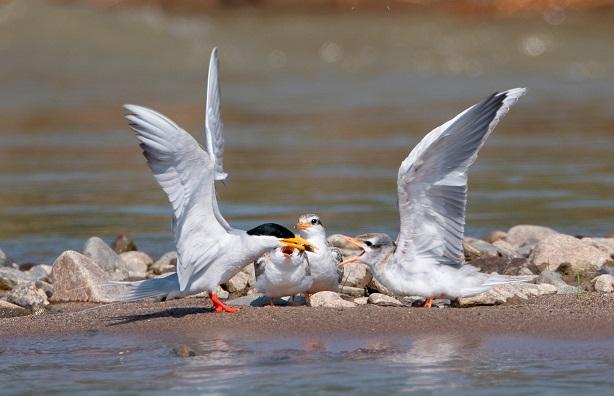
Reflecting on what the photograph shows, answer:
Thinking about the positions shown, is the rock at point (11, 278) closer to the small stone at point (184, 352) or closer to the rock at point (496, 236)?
the small stone at point (184, 352)

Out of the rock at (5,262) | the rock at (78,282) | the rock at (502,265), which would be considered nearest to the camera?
the rock at (78,282)

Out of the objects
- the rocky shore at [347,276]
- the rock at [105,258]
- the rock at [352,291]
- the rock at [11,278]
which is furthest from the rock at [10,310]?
the rock at [352,291]

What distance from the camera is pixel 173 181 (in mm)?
7391

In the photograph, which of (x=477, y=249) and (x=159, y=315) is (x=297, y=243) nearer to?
A: (x=159, y=315)

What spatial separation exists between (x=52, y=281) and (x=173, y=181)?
8.16 feet

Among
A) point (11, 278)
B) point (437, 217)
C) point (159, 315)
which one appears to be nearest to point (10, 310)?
point (11, 278)

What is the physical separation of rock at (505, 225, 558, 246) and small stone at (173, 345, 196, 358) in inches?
179

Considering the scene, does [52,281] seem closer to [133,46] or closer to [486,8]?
[133,46]

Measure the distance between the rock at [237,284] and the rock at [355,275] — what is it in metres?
0.70

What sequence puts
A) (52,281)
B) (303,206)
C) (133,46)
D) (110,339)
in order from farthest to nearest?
1. (133,46)
2. (303,206)
3. (52,281)
4. (110,339)

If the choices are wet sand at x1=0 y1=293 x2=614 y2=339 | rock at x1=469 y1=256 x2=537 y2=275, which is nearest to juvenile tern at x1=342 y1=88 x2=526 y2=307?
wet sand at x1=0 y1=293 x2=614 y2=339

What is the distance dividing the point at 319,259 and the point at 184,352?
5.06 ft

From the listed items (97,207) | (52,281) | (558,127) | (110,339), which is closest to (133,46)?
(558,127)

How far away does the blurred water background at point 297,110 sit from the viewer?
13.4 m
